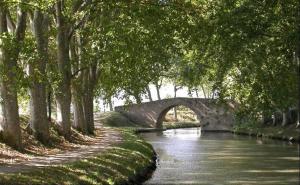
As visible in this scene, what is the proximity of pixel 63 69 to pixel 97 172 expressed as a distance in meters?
9.26

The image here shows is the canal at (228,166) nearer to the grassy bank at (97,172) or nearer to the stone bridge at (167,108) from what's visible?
the grassy bank at (97,172)

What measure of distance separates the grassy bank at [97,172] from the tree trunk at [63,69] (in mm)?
3592

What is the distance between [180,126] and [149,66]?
53660 mm

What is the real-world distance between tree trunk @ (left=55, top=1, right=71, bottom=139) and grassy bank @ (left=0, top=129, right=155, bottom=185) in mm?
3592

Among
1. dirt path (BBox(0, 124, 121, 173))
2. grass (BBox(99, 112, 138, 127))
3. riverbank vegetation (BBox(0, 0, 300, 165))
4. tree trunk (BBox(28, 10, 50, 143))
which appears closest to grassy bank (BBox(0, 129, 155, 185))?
dirt path (BBox(0, 124, 121, 173))

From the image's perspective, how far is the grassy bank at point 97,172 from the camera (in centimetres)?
1443

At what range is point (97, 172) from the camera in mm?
17969

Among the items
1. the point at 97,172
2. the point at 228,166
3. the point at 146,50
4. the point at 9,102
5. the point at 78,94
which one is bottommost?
the point at 228,166

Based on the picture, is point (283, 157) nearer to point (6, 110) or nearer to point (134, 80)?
point (134, 80)

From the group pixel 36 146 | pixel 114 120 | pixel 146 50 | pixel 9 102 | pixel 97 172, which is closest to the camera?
pixel 97 172

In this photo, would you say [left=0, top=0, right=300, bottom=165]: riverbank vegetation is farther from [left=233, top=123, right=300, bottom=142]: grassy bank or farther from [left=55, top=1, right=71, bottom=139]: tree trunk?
[left=233, top=123, right=300, bottom=142]: grassy bank

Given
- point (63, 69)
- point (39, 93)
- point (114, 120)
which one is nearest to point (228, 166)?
point (63, 69)

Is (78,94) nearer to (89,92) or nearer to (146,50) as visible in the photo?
(89,92)

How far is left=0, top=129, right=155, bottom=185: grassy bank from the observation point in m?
14.4
